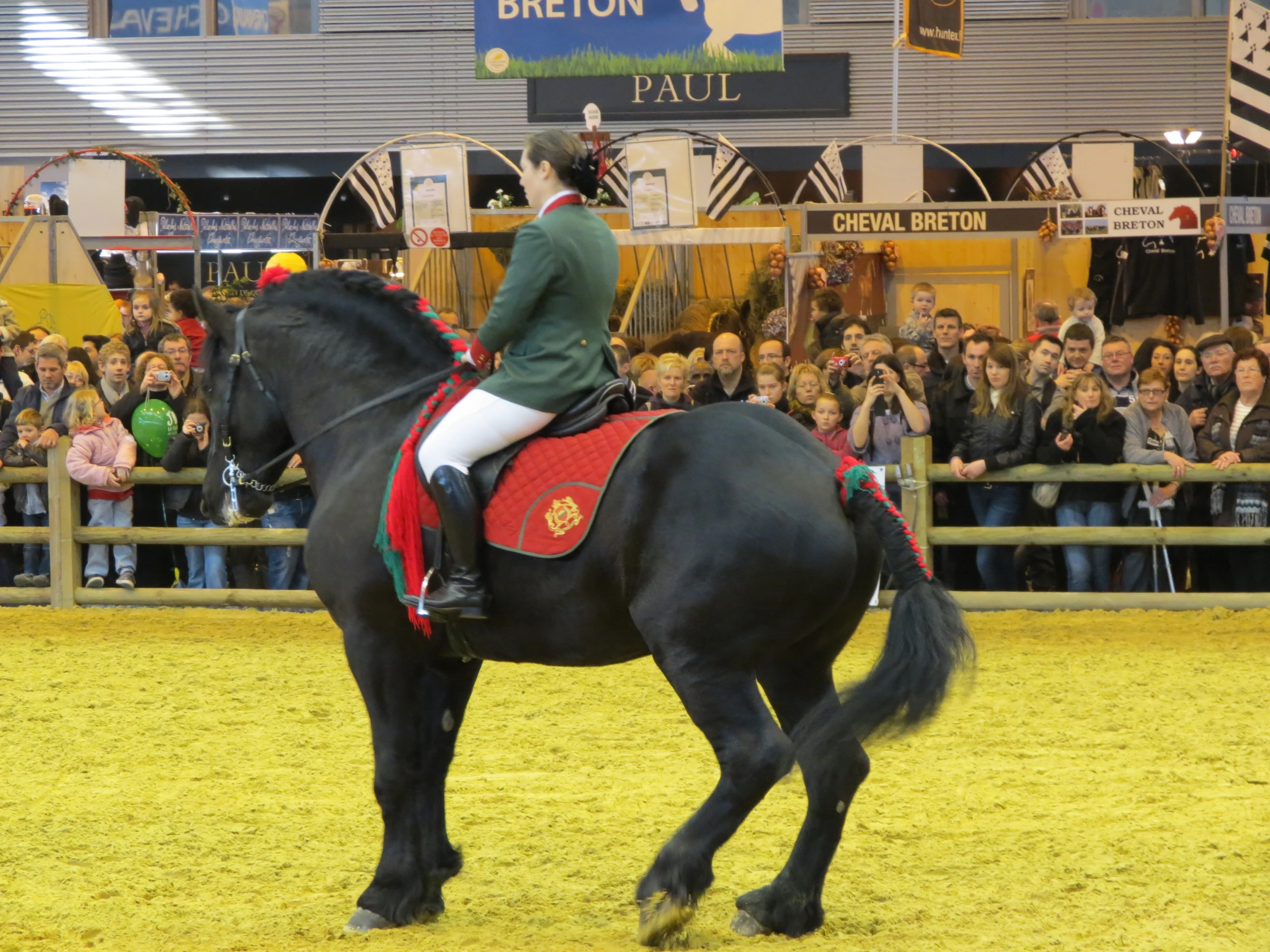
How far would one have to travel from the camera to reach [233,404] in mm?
5062

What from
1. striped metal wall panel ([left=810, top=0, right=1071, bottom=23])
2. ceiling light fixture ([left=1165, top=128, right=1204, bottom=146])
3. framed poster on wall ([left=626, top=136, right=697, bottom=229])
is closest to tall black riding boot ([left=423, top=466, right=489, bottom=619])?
framed poster on wall ([left=626, top=136, right=697, bottom=229])

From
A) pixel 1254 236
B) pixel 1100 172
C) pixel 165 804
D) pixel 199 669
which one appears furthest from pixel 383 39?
pixel 165 804

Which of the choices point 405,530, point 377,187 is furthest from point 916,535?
point 377,187

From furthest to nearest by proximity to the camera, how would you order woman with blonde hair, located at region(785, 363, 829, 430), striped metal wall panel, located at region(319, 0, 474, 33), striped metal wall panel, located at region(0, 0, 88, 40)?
striped metal wall panel, located at region(0, 0, 88, 40), striped metal wall panel, located at region(319, 0, 474, 33), woman with blonde hair, located at region(785, 363, 829, 430)

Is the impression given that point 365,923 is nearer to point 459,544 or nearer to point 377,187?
point 459,544

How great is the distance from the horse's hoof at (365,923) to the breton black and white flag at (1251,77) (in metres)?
11.8

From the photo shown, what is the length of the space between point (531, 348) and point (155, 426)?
655cm

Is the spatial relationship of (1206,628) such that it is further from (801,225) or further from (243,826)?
(243,826)

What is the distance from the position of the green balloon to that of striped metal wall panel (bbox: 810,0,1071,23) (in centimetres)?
1489

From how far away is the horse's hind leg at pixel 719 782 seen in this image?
4102 millimetres

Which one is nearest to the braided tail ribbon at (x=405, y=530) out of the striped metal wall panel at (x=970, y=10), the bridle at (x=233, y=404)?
the bridle at (x=233, y=404)

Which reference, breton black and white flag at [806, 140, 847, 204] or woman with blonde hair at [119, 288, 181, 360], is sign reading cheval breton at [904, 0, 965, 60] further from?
woman with blonde hair at [119, 288, 181, 360]

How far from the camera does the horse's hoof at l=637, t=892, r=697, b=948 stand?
411cm

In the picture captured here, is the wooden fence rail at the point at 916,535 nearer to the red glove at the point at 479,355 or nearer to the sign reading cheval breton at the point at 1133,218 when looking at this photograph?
the sign reading cheval breton at the point at 1133,218
